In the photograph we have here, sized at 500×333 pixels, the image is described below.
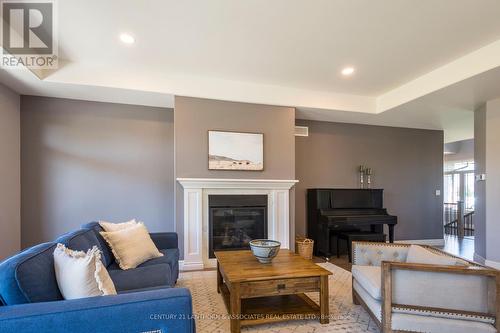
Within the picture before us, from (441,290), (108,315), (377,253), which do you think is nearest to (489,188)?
(377,253)

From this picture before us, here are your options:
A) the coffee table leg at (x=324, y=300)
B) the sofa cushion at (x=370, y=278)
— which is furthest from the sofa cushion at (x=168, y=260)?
the sofa cushion at (x=370, y=278)

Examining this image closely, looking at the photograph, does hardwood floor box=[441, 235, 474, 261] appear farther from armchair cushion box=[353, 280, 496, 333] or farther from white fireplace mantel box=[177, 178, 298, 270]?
armchair cushion box=[353, 280, 496, 333]

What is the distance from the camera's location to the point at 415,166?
5527 mm

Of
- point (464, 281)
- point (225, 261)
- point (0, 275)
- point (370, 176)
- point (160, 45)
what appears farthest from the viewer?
point (370, 176)

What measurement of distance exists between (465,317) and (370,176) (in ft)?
12.2

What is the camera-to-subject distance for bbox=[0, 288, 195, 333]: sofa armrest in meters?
1.11

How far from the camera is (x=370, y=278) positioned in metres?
2.14

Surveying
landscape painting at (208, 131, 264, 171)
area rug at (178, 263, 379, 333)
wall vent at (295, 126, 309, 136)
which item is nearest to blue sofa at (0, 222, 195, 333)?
area rug at (178, 263, 379, 333)

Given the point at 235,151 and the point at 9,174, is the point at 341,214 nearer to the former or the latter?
the point at 235,151

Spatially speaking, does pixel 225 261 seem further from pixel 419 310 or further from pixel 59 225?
pixel 59 225

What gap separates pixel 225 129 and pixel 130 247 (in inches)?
83.0

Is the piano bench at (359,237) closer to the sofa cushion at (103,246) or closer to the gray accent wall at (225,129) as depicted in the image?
the gray accent wall at (225,129)

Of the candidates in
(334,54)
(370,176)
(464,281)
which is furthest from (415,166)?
(464,281)

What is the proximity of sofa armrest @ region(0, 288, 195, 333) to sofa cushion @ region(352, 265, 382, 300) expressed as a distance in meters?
1.41
